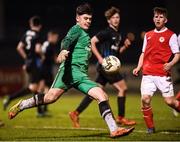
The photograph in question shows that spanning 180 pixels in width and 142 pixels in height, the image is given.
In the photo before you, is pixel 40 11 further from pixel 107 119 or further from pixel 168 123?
pixel 107 119

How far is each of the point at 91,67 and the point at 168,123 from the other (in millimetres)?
11285

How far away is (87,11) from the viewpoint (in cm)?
1058

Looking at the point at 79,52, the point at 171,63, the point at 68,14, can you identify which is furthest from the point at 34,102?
the point at 68,14

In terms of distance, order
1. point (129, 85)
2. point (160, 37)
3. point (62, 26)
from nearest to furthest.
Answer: point (160, 37) < point (129, 85) < point (62, 26)

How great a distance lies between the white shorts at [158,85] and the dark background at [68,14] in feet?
59.3

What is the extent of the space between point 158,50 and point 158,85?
62 centimetres

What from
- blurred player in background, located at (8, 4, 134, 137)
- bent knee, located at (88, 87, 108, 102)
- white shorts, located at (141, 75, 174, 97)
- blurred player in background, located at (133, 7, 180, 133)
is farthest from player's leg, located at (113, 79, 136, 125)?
bent knee, located at (88, 87, 108, 102)

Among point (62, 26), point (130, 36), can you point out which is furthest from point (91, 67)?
point (130, 36)

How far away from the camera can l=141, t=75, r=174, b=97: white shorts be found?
36.3 feet

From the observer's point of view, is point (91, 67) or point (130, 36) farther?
point (91, 67)

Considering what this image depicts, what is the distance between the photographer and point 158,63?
36.6 ft

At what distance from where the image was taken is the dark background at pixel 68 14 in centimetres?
3003

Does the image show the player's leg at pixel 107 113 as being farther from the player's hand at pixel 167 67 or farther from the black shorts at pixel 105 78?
the black shorts at pixel 105 78

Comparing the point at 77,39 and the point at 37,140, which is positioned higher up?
the point at 77,39
